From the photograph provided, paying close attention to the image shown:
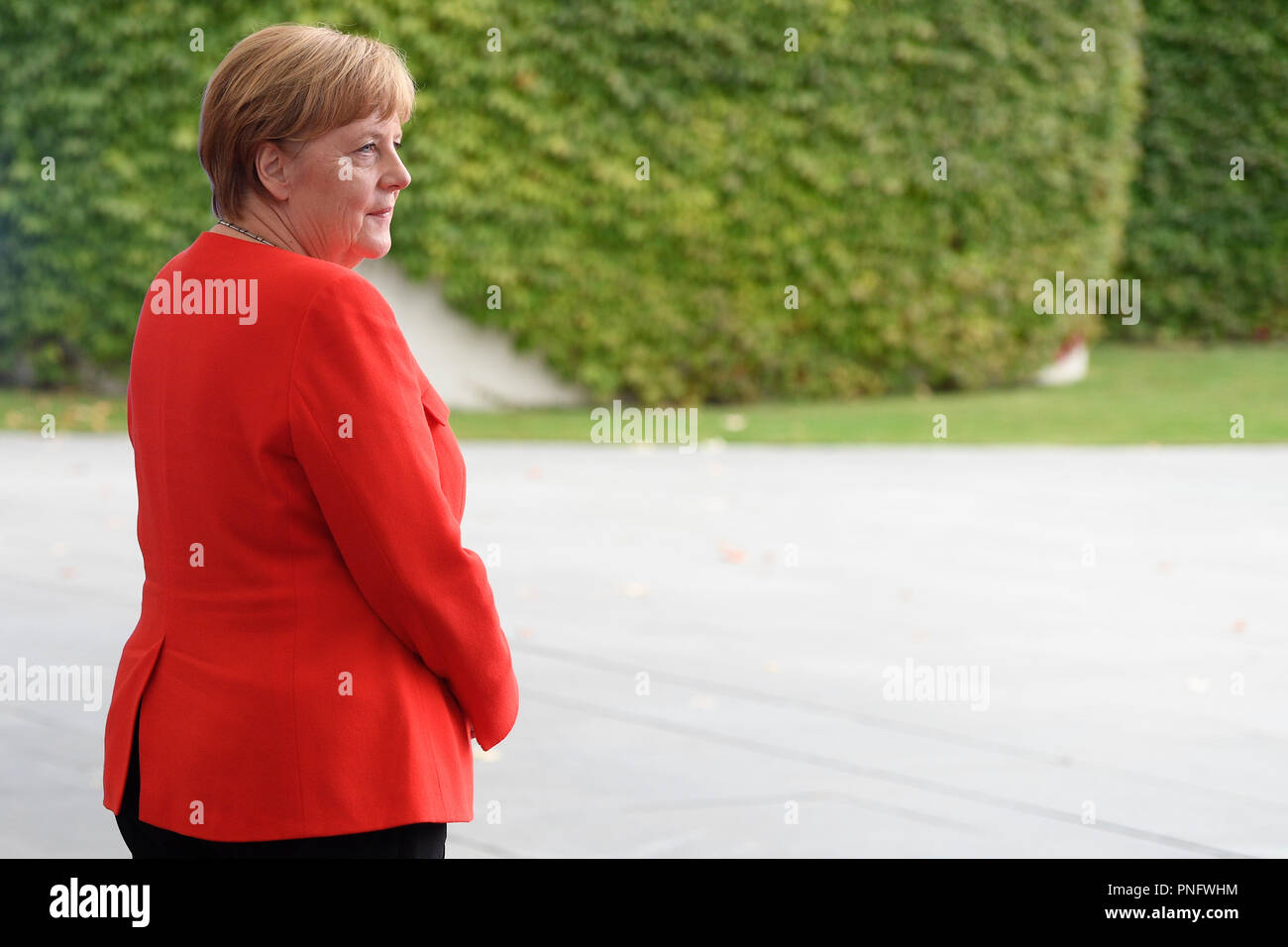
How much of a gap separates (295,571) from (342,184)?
1.75ft

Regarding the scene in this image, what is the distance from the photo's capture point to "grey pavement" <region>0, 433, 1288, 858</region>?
436cm

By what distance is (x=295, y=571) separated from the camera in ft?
6.53

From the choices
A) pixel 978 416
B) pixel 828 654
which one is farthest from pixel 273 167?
pixel 978 416

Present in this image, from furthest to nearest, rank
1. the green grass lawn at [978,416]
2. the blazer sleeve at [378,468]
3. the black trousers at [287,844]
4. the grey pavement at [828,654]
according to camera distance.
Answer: the green grass lawn at [978,416]
the grey pavement at [828,654]
the black trousers at [287,844]
the blazer sleeve at [378,468]

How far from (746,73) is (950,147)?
220 cm

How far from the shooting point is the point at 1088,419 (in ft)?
45.6

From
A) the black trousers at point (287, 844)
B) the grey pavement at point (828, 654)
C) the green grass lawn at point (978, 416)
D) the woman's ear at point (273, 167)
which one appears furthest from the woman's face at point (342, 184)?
the green grass lawn at point (978, 416)

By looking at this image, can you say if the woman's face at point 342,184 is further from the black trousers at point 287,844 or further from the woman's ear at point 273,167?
the black trousers at point 287,844

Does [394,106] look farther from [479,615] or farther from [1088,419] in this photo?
[1088,419]

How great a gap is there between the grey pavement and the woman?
211cm

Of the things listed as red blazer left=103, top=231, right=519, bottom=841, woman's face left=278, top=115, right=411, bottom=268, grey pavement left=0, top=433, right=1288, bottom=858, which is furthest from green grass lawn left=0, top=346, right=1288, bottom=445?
red blazer left=103, top=231, right=519, bottom=841

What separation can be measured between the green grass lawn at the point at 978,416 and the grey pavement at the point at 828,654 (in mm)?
1850

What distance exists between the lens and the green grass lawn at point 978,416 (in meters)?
12.8

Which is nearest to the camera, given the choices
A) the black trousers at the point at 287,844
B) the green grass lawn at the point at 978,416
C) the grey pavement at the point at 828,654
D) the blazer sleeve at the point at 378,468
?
the blazer sleeve at the point at 378,468
